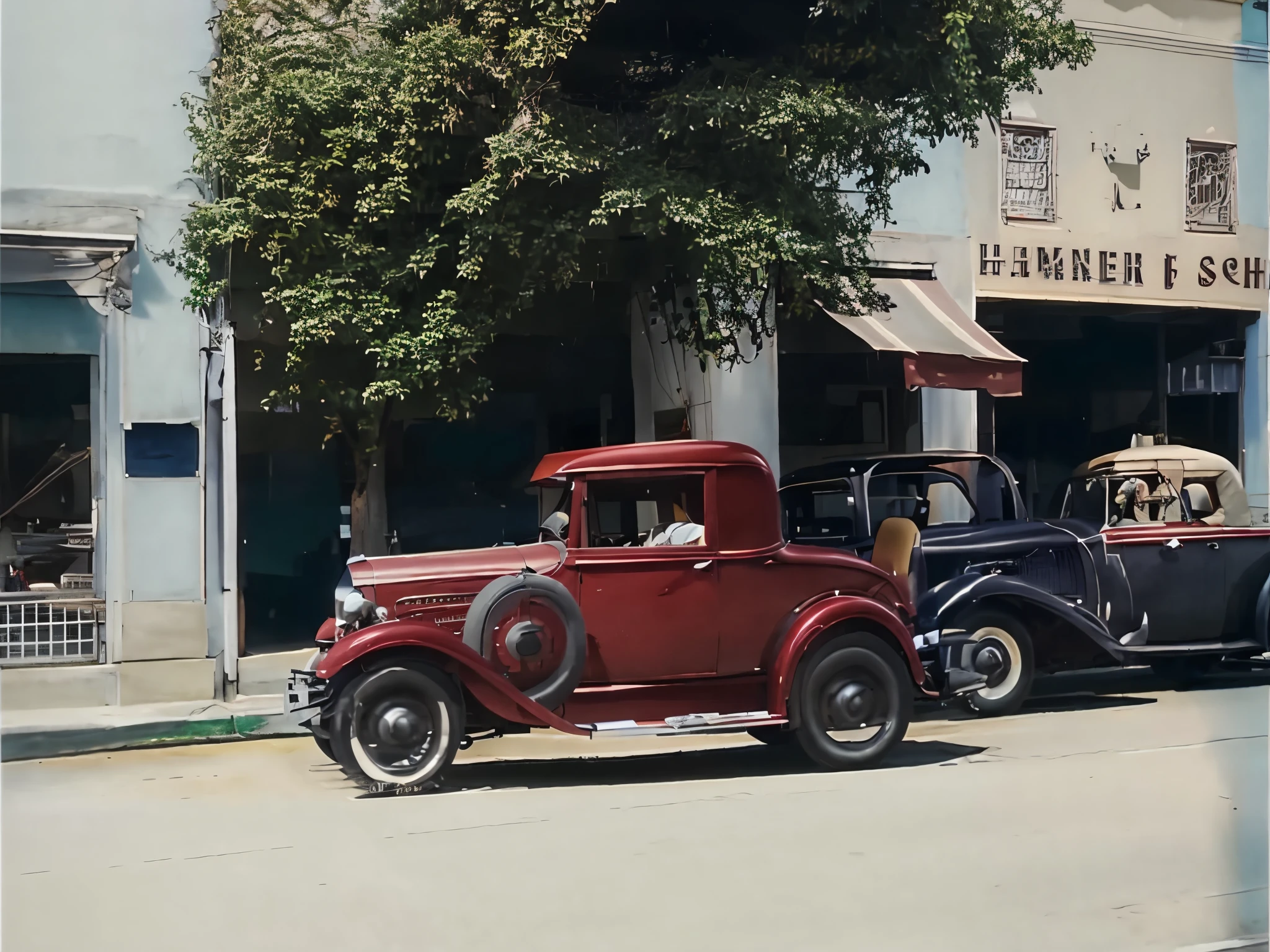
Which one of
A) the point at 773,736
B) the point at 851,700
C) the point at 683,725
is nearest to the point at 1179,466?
the point at 851,700

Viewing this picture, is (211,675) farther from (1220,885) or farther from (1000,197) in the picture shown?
(1000,197)

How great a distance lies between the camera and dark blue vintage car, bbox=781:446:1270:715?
908cm

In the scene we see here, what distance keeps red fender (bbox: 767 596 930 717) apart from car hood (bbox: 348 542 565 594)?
1362mm

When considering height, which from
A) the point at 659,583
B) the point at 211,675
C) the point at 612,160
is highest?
the point at 612,160

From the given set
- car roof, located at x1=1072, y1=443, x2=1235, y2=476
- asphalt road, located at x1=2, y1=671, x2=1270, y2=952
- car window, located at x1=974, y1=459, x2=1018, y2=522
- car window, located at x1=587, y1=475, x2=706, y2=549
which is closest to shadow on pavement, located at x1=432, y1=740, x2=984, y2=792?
asphalt road, located at x1=2, y1=671, x2=1270, y2=952

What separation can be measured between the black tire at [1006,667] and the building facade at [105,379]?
5061 mm

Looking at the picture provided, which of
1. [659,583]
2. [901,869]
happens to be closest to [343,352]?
[659,583]

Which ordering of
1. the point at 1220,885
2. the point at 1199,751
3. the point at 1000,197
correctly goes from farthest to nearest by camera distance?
the point at 1000,197, the point at 1199,751, the point at 1220,885

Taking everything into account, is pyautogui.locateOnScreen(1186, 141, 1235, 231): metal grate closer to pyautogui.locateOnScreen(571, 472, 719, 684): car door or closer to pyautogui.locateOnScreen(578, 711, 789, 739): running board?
pyautogui.locateOnScreen(571, 472, 719, 684): car door

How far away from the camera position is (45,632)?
7.48 meters

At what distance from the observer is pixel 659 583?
7281 mm

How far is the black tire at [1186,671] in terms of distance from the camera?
32.7ft

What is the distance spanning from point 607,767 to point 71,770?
3172 mm

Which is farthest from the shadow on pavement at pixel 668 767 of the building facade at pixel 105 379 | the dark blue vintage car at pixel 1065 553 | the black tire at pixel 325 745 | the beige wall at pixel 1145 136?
the beige wall at pixel 1145 136
